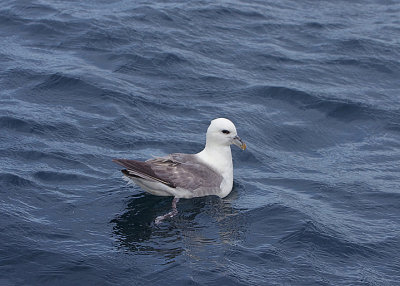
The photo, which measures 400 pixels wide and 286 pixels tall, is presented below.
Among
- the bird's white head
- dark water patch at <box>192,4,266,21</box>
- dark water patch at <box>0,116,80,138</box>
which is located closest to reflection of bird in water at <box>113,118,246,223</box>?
the bird's white head

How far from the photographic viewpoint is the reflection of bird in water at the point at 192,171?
11.2 metres

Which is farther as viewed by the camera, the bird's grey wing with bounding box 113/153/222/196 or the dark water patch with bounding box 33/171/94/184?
the dark water patch with bounding box 33/171/94/184

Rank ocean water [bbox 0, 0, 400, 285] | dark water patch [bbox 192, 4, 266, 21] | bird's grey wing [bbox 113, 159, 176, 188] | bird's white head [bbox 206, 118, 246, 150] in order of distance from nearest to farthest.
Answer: ocean water [bbox 0, 0, 400, 285], bird's grey wing [bbox 113, 159, 176, 188], bird's white head [bbox 206, 118, 246, 150], dark water patch [bbox 192, 4, 266, 21]

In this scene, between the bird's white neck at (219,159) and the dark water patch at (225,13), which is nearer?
the bird's white neck at (219,159)

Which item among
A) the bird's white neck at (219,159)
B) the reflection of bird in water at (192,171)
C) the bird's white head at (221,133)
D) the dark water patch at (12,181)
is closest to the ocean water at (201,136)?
the dark water patch at (12,181)

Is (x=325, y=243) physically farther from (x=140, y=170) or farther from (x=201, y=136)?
(x=201, y=136)

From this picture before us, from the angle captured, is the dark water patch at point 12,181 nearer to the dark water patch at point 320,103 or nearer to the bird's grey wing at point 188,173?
the bird's grey wing at point 188,173

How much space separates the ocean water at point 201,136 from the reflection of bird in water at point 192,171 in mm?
201

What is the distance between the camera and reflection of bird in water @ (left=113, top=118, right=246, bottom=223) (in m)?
11.2

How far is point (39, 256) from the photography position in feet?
31.3

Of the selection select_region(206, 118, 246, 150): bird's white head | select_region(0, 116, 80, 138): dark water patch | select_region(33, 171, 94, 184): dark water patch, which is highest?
select_region(206, 118, 246, 150): bird's white head

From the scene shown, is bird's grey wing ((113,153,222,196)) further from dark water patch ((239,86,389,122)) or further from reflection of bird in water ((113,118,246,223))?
dark water patch ((239,86,389,122))

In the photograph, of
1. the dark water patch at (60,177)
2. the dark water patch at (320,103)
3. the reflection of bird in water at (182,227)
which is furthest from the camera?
the dark water patch at (320,103)

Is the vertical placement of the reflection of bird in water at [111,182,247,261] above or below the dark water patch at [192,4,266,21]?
below
